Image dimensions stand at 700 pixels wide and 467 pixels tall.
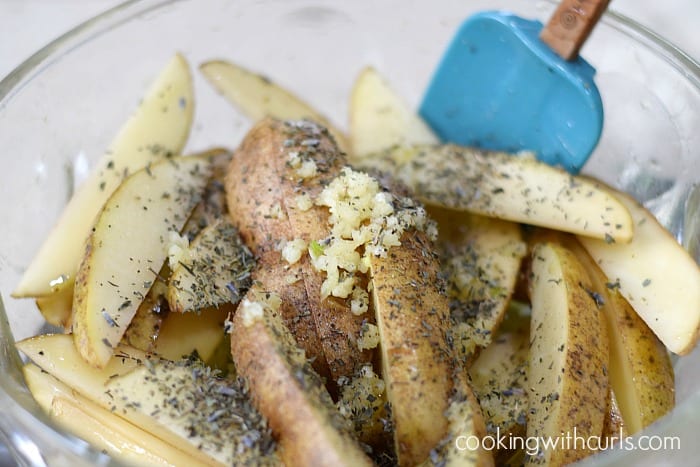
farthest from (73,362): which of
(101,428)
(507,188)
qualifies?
(507,188)

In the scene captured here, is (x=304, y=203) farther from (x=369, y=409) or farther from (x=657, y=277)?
(x=657, y=277)

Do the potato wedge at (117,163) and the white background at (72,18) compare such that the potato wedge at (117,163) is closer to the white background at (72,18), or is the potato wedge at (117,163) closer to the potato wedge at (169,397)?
the potato wedge at (169,397)

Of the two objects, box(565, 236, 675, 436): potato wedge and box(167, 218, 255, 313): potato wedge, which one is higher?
box(565, 236, 675, 436): potato wedge

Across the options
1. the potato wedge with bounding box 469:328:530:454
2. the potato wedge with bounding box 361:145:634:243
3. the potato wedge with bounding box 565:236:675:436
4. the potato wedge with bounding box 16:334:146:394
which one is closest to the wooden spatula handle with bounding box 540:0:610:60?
the potato wedge with bounding box 361:145:634:243

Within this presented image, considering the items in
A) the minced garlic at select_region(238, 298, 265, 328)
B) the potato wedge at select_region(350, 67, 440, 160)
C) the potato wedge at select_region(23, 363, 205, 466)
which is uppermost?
the potato wedge at select_region(350, 67, 440, 160)

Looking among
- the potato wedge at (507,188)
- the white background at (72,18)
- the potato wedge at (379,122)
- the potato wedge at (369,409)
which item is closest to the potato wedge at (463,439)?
the potato wedge at (369,409)

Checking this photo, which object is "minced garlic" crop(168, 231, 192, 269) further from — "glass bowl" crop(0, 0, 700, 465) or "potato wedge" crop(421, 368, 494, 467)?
"potato wedge" crop(421, 368, 494, 467)

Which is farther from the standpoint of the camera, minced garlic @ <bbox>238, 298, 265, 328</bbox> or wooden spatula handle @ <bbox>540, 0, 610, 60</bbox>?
wooden spatula handle @ <bbox>540, 0, 610, 60</bbox>
